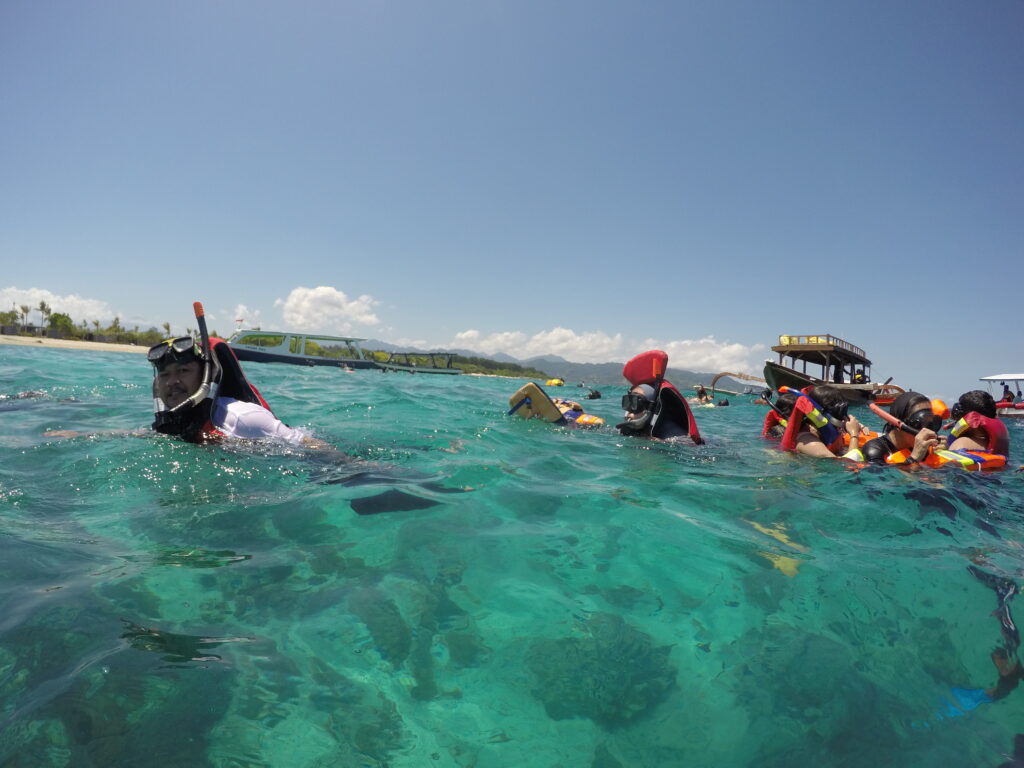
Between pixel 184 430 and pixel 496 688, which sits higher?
pixel 184 430

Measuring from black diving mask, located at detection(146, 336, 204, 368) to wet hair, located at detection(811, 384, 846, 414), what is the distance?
7903 mm

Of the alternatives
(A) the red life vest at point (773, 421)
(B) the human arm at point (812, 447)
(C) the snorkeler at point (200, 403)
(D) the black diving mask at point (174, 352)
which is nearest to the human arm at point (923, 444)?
(B) the human arm at point (812, 447)

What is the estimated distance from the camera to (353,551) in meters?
2.61

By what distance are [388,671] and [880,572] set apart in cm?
262

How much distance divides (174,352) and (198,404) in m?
0.57

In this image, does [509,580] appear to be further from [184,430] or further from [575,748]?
[184,430]

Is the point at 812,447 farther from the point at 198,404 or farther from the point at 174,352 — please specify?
the point at 174,352

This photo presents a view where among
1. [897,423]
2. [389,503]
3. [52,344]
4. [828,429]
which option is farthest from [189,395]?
[52,344]

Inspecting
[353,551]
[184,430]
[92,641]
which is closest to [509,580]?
[353,551]

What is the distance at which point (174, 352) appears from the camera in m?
4.43

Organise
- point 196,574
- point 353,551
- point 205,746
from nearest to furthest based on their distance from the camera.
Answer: point 205,746 → point 196,574 → point 353,551

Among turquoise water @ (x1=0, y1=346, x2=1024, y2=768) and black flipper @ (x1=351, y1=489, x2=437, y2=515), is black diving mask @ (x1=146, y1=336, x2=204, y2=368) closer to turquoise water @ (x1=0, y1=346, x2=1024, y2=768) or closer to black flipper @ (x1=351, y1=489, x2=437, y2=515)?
turquoise water @ (x1=0, y1=346, x2=1024, y2=768)

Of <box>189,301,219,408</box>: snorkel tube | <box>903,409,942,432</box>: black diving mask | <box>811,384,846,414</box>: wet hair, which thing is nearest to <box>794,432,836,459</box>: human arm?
<box>811,384,846,414</box>: wet hair

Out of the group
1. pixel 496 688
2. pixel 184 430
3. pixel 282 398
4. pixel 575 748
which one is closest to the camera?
pixel 575 748
